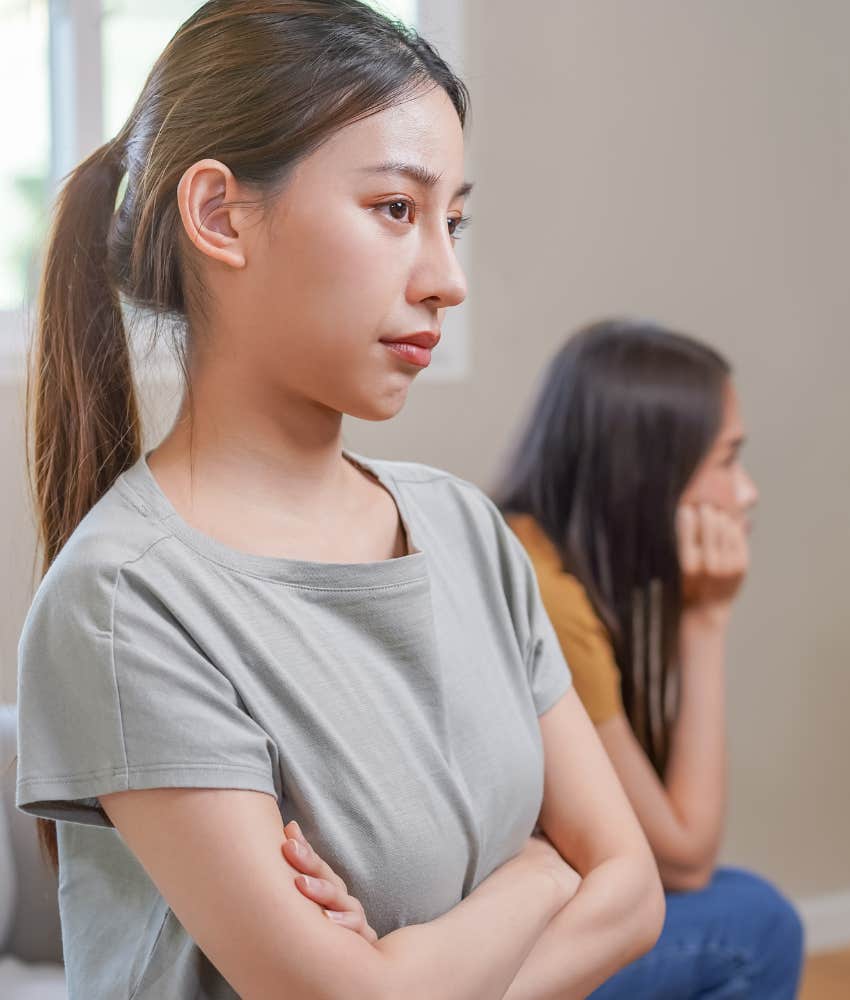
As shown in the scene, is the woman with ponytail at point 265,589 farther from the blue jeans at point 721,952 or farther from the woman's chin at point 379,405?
the blue jeans at point 721,952

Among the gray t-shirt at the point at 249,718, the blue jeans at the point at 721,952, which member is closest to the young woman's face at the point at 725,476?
the blue jeans at the point at 721,952

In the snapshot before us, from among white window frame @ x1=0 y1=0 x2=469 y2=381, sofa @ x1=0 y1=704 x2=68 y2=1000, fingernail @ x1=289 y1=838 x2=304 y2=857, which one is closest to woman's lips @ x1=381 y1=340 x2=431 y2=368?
fingernail @ x1=289 y1=838 x2=304 y2=857

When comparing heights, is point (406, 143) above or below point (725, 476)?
above

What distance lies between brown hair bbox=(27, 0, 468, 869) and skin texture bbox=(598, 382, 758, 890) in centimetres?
86

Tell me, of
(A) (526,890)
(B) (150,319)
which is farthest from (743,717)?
(B) (150,319)

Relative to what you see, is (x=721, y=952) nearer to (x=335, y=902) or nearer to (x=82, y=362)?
(x=335, y=902)

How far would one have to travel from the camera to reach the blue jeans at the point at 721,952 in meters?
1.50

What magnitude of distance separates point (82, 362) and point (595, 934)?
0.61 m

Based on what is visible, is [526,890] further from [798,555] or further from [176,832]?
[798,555]

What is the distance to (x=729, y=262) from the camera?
8.07 ft

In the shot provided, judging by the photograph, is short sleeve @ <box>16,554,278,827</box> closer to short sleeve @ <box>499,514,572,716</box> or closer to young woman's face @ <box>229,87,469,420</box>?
young woman's face @ <box>229,87,469,420</box>

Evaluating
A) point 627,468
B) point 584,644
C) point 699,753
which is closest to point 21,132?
point 627,468

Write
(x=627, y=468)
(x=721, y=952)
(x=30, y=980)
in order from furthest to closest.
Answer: (x=627, y=468) → (x=721, y=952) → (x=30, y=980)

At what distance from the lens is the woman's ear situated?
0.87 meters
